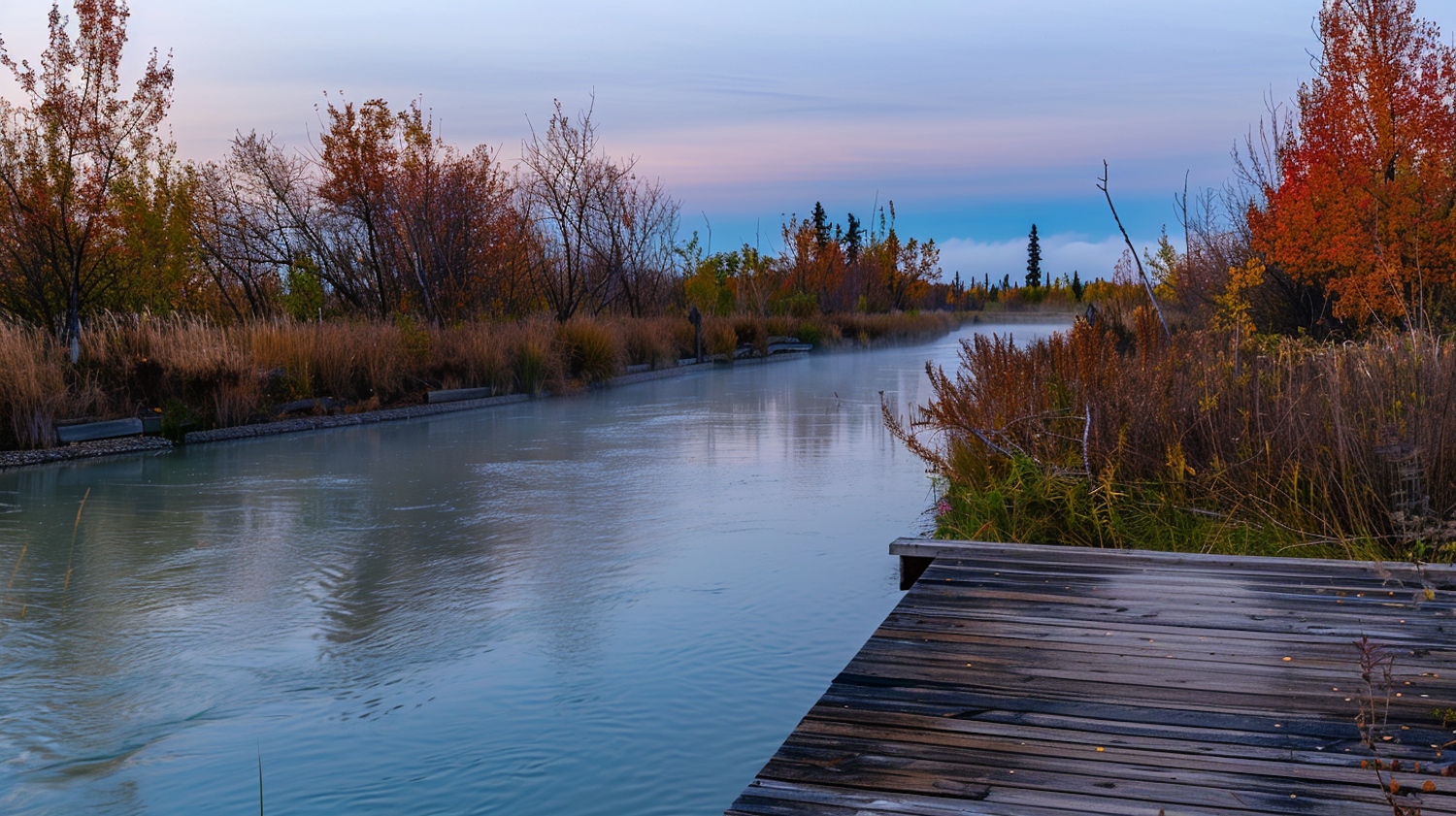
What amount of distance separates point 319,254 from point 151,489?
13509mm

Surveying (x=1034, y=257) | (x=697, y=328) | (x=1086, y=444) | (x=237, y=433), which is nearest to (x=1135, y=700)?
(x=1086, y=444)

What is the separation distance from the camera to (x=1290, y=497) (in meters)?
5.24

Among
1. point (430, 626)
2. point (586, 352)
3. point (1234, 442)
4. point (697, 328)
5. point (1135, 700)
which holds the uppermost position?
point (697, 328)

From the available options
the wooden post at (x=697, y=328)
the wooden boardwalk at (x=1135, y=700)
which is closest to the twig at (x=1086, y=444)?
the wooden boardwalk at (x=1135, y=700)

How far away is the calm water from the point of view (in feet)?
11.3

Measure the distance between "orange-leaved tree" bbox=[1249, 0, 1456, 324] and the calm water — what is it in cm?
715

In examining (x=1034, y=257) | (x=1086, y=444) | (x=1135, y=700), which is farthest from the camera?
(x=1034, y=257)

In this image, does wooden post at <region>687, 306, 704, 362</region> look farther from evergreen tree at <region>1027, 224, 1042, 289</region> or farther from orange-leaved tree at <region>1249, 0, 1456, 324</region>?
evergreen tree at <region>1027, 224, 1042, 289</region>

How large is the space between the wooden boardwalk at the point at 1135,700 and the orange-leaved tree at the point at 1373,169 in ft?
34.3

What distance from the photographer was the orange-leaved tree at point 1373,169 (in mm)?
13016

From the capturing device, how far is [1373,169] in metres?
13.5

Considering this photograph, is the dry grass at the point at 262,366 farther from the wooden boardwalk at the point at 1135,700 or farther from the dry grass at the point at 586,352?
the wooden boardwalk at the point at 1135,700

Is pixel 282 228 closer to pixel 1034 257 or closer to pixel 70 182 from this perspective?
pixel 70 182

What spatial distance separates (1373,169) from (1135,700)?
42.5ft
